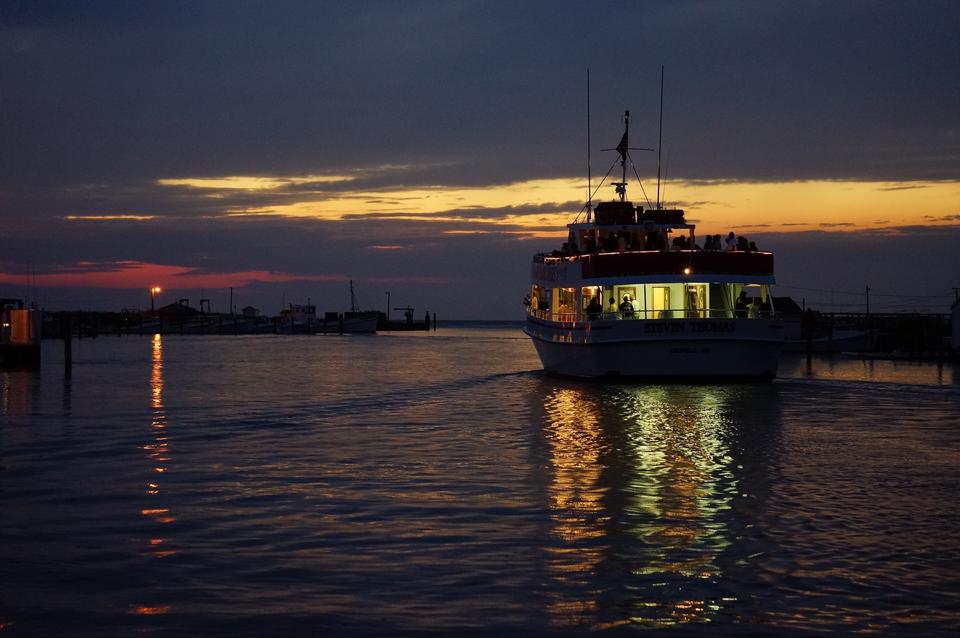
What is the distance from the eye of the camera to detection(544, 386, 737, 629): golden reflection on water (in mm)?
10195

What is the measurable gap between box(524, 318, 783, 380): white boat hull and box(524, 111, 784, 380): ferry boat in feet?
0.11

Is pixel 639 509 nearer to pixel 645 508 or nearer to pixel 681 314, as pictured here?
pixel 645 508

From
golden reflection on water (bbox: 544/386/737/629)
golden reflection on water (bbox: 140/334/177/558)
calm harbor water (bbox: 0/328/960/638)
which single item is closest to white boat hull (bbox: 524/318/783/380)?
calm harbor water (bbox: 0/328/960/638)

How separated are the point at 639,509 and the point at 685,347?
79.9 feet

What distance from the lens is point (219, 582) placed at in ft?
35.7

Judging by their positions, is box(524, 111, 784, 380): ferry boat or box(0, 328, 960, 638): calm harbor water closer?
box(0, 328, 960, 638): calm harbor water

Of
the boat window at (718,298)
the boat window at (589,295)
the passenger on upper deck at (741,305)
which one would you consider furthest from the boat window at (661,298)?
the passenger on upper deck at (741,305)

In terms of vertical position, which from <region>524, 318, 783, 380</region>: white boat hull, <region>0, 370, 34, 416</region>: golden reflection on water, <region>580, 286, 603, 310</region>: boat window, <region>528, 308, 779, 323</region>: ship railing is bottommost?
<region>0, 370, 34, 416</region>: golden reflection on water

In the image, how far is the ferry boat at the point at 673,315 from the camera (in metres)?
39.0

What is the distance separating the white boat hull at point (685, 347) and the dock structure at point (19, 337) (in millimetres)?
26983

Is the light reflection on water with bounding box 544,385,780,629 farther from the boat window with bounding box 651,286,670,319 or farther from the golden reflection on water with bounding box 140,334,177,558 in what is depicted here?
the boat window with bounding box 651,286,670,319

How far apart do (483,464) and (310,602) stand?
33.6 ft

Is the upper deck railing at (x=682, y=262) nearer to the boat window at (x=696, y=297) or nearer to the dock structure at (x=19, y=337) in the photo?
the boat window at (x=696, y=297)

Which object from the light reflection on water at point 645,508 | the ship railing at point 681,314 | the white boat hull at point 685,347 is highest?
the ship railing at point 681,314
